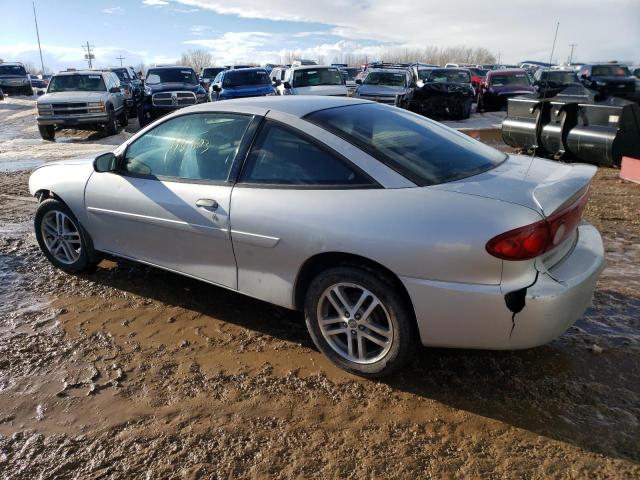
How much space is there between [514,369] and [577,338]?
0.65 metres

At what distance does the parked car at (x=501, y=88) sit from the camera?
63.1 feet

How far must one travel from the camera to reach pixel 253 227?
3158mm

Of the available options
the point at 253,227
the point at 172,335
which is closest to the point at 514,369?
the point at 253,227

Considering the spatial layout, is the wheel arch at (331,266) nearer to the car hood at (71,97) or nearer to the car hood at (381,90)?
the car hood at (71,97)

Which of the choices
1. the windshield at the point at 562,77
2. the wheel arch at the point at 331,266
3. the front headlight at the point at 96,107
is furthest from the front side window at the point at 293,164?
the windshield at the point at 562,77

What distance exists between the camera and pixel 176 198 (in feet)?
11.7

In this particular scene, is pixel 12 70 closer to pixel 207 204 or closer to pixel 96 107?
pixel 96 107

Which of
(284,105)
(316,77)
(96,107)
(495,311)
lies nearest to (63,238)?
(284,105)

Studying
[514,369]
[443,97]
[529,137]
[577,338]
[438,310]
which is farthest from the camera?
[443,97]

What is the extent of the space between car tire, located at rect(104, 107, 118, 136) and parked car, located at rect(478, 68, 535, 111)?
43.5 ft

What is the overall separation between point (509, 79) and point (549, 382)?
19.4 meters

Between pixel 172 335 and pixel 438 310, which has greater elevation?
pixel 438 310

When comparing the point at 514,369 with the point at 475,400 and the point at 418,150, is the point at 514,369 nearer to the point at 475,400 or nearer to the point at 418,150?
the point at 475,400

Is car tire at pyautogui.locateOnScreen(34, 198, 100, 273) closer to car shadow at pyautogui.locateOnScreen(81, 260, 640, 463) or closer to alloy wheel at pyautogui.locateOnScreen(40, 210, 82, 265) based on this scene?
alloy wheel at pyautogui.locateOnScreen(40, 210, 82, 265)
